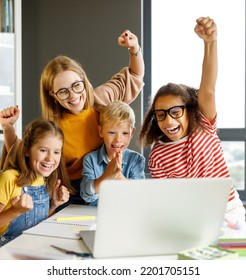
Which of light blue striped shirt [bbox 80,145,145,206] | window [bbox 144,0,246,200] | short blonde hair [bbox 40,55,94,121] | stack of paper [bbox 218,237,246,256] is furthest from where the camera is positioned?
window [bbox 144,0,246,200]

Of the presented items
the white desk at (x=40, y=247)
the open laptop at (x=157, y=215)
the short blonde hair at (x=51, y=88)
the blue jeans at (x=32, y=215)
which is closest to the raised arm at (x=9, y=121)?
the short blonde hair at (x=51, y=88)

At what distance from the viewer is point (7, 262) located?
1.00 meters

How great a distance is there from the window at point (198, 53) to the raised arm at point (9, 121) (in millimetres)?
1361

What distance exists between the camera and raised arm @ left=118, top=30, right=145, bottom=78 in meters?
1.96

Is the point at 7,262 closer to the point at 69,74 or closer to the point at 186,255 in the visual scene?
the point at 186,255

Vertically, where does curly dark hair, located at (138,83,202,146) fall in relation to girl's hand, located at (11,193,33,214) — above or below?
above

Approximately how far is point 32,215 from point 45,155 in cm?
23

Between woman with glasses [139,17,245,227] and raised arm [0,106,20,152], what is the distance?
1.98 ft

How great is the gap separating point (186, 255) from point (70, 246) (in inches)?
13.2

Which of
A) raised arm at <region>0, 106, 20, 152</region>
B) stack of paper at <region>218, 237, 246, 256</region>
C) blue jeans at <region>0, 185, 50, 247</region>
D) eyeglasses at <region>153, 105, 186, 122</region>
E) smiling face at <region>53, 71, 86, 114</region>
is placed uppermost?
smiling face at <region>53, 71, 86, 114</region>

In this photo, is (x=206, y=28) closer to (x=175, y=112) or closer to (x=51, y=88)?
(x=175, y=112)

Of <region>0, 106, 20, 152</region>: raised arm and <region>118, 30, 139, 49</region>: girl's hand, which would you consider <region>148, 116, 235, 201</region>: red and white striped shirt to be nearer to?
<region>118, 30, 139, 49</region>: girl's hand

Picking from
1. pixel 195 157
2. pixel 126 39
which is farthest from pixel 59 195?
pixel 126 39

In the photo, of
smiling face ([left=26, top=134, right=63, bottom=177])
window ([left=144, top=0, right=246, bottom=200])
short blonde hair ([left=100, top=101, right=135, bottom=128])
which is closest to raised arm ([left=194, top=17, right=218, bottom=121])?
short blonde hair ([left=100, top=101, right=135, bottom=128])
